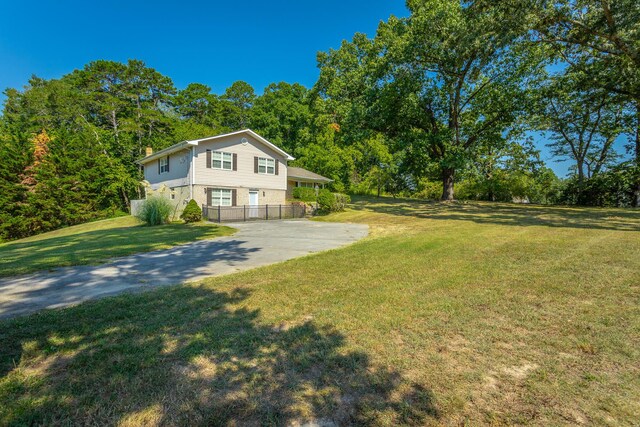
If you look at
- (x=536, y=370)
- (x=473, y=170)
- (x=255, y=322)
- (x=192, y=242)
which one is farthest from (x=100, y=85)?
(x=536, y=370)

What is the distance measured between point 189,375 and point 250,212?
58.4ft

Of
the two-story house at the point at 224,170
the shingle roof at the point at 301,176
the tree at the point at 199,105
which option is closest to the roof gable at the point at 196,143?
the two-story house at the point at 224,170

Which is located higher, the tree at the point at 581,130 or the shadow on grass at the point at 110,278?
the tree at the point at 581,130

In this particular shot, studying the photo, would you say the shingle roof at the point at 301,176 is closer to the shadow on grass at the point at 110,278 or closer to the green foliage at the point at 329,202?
the green foliage at the point at 329,202

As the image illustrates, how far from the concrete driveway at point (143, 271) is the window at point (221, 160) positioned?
1155 cm

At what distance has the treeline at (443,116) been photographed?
13297 mm

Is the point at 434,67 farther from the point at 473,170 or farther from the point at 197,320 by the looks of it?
the point at 197,320

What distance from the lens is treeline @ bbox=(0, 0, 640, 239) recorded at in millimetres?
13297

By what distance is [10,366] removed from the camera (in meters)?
2.68

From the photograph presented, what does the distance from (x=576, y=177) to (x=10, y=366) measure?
35018 millimetres

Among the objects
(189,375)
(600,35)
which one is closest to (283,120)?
(600,35)

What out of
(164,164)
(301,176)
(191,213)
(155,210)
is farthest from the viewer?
(301,176)

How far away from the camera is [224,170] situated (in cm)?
2102

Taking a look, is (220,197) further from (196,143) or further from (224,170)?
(196,143)
